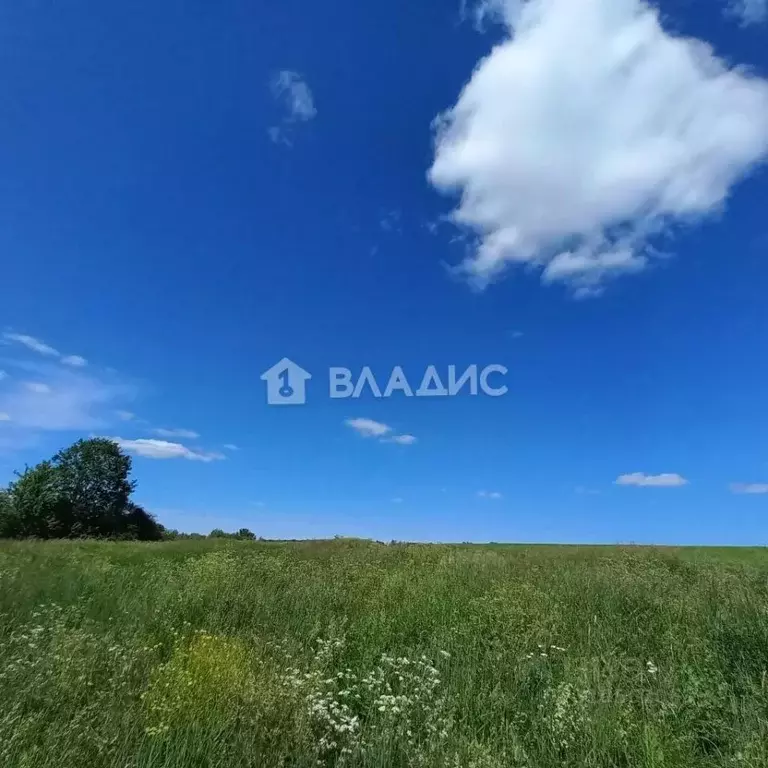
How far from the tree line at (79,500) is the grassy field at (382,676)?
135 ft

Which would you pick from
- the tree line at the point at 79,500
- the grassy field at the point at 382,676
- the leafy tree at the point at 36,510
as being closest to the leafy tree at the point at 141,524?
the tree line at the point at 79,500

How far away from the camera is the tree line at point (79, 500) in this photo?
4572 cm

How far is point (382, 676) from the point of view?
455 centimetres

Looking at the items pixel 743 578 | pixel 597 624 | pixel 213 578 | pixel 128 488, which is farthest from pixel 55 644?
pixel 128 488

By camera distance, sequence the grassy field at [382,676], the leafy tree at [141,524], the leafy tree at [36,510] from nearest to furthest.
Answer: the grassy field at [382,676] → the leafy tree at [36,510] → the leafy tree at [141,524]

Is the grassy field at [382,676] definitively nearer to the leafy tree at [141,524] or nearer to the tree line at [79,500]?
the tree line at [79,500]

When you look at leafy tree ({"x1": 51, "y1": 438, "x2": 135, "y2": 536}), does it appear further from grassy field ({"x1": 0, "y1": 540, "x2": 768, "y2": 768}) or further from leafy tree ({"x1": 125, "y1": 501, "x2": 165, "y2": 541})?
grassy field ({"x1": 0, "y1": 540, "x2": 768, "y2": 768})

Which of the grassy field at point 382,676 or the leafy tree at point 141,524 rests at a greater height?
the leafy tree at point 141,524

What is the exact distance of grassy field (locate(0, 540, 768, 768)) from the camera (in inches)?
139

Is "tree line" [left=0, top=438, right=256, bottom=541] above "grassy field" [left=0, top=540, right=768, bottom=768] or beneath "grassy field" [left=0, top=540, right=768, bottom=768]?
above

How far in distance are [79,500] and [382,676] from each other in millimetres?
52586

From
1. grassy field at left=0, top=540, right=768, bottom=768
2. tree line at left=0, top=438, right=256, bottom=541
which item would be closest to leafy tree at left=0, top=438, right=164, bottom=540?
tree line at left=0, top=438, right=256, bottom=541

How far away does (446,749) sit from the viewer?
11.9 feet

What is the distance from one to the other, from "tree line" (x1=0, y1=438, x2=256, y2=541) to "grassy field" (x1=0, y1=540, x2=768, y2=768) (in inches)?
1614
